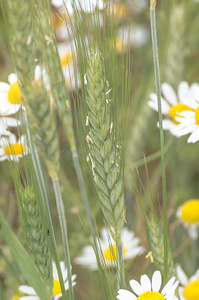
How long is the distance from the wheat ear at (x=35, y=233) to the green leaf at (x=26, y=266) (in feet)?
0.09

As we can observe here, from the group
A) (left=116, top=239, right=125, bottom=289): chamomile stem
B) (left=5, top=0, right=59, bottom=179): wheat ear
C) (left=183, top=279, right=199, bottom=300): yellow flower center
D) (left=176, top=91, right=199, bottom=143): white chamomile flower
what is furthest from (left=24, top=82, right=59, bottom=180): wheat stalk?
(left=183, top=279, right=199, bottom=300): yellow flower center

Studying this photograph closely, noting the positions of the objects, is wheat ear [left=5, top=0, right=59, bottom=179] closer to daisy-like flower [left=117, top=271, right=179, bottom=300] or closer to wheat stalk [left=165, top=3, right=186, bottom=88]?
daisy-like flower [left=117, top=271, right=179, bottom=300]

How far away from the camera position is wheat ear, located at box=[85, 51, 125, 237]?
17.8 inches

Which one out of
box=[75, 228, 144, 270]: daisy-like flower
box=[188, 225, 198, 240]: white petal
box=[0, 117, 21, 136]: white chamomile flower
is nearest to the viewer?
box=[0, 117, 21, 136]: white chamomile flower

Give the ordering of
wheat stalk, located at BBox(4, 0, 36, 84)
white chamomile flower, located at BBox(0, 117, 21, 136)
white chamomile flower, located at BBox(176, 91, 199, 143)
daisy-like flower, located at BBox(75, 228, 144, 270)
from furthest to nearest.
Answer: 1. daisy-like flower, located at BBox(75, 228, 144, 270)
2. white chamomile flower, located at BBox(176, 91, 199, 143)
3. white chamomile flower, located at BBox(0, 117, 21, 136)
4. wheat stalk, located at BBox(4, 0, 36, 84)

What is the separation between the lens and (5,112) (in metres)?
0.62

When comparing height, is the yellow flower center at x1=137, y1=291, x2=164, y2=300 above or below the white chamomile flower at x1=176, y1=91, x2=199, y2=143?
below

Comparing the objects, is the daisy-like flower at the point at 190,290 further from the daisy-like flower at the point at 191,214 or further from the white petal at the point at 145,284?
the daisy-like flower at the point at 191,214

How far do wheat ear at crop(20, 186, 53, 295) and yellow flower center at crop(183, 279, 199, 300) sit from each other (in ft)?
0.83

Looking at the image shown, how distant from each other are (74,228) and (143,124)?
0.29m

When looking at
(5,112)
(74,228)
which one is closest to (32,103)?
(5,112)

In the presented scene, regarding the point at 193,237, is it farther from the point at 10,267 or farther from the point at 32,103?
the point at 32,103

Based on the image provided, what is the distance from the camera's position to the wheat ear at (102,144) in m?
0.45

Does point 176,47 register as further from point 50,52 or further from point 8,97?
point 50,52
